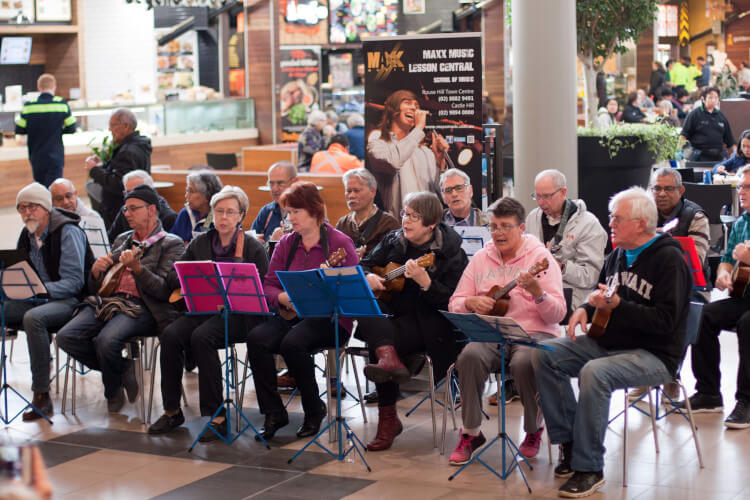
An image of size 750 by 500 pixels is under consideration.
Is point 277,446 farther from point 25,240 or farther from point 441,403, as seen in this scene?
point 25,240

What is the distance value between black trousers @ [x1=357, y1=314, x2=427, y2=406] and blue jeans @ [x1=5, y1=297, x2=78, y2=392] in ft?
6.09

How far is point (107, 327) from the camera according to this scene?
5801 mm

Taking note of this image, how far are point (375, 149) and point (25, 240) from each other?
2505 millimetres

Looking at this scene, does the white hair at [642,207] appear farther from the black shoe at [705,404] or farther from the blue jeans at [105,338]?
the blue jeans at [105,338]

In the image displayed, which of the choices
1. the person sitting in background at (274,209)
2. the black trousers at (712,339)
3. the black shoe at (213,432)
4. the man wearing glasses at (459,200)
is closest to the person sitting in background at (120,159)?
the person sitting in background at (274,209)

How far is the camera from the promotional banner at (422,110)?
7172 mm

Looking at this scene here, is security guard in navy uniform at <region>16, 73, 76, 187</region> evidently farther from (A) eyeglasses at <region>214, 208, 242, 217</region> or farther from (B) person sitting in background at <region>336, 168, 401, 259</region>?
(A) eyeglasses at <region>214, 208, 242, 217</region>

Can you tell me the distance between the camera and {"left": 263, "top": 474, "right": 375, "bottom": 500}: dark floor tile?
14.9 feet

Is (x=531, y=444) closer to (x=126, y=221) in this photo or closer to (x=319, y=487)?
(x=319, y=487)

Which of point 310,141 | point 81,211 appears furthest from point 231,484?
point 310,141

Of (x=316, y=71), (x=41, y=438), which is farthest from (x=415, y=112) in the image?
(x=316, y=71)

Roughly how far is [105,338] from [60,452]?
28.4 inches

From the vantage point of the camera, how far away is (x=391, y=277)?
533cm

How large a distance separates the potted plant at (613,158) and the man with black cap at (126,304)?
5183 millimetres
